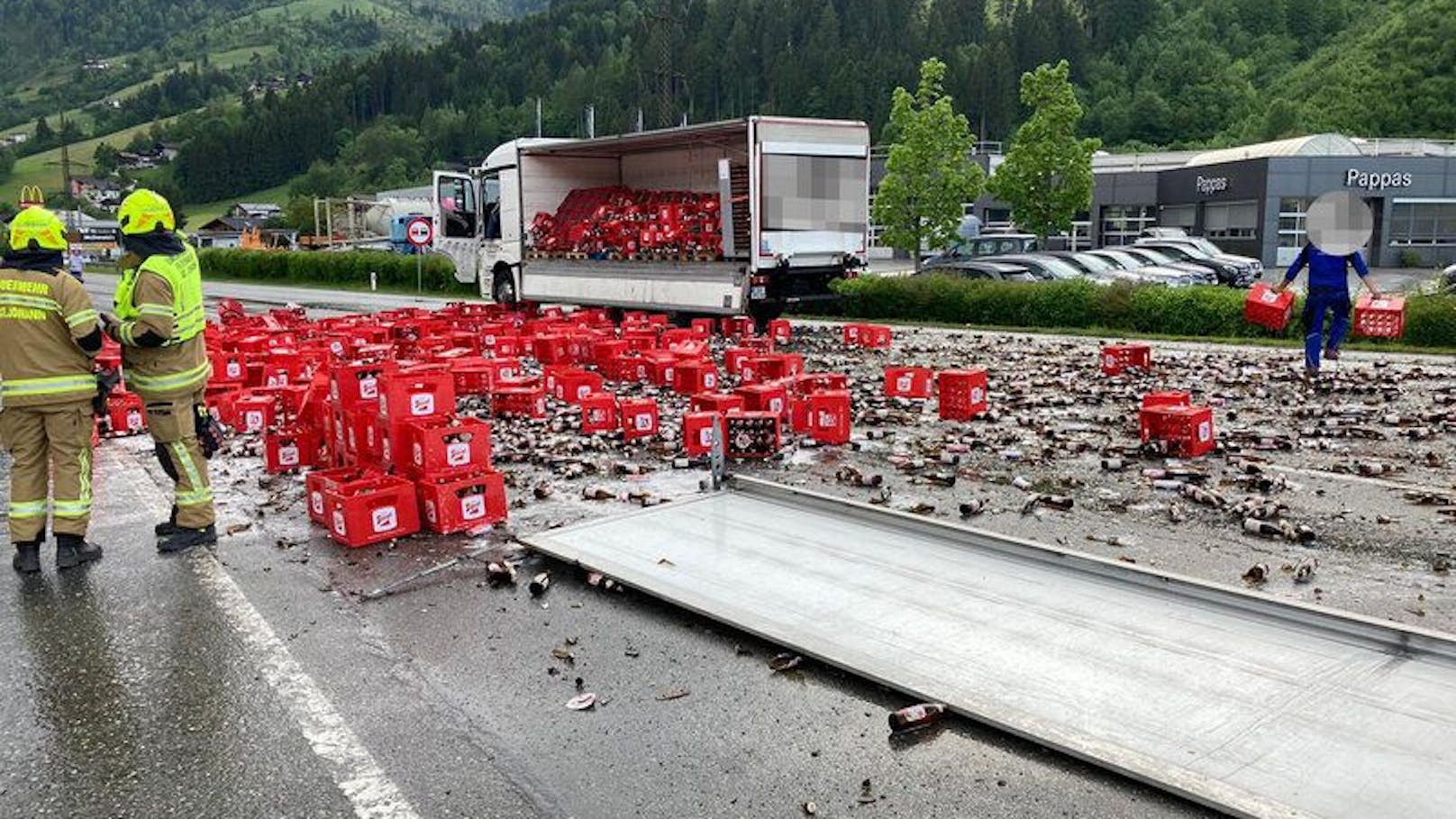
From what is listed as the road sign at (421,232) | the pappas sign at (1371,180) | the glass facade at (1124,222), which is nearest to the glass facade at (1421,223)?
the pappas sign at (1371,180)

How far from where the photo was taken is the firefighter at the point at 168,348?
675cm

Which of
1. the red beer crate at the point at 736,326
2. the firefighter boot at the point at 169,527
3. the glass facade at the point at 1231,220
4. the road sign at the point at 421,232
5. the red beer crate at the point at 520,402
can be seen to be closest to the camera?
the firefighter boot at the point at 169,527

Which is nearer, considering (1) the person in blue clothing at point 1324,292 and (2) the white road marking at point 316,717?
(2) the white road marking at point 316,717

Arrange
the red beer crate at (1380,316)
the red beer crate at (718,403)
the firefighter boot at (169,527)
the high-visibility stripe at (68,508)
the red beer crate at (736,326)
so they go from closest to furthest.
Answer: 1. the high-visibility stripe at (68,508)
2. the firefighter boot at (169,527)
3. the red beer crate at (718,403)
4. the red beer crate at (1380,316)
5. the red beer crate at (736,326)

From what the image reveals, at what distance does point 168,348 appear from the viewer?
6.94 metres

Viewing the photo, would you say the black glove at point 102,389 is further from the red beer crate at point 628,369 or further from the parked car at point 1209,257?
the parked car at point 1209,257

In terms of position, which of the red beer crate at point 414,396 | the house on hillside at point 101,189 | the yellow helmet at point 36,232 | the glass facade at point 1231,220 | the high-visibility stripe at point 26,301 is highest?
the house on hillside at point 101,189

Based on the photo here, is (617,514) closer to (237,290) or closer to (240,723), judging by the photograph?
(240,723)

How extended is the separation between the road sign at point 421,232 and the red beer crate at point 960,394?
63.7ft

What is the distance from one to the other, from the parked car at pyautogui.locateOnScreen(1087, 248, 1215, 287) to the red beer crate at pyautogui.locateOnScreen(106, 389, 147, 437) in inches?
801

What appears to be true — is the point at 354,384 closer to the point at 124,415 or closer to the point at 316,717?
the point at 316,717

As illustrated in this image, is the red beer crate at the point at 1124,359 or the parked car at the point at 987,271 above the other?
the parked car at the point at 987,271

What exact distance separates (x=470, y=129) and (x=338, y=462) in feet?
438

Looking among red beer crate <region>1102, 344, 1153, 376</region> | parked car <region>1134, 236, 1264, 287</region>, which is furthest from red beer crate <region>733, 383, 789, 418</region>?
parked car <region>1134, 236, 1264, 287</region>
